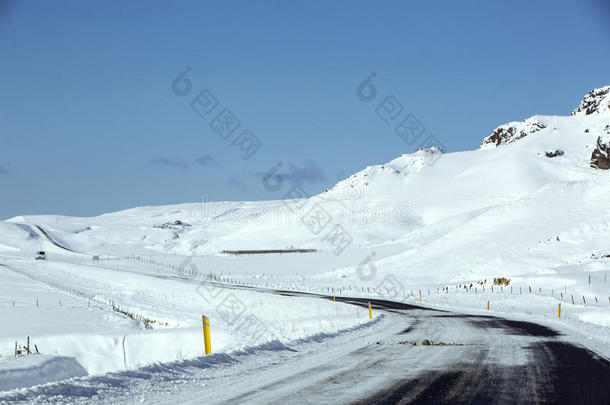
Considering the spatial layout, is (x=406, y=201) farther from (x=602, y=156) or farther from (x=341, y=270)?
(x=341, y=270)

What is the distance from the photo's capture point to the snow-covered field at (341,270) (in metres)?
23.6

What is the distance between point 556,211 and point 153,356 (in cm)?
6432

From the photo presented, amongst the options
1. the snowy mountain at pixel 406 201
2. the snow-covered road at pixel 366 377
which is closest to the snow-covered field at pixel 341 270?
the snowy mountain at pixel 406 201

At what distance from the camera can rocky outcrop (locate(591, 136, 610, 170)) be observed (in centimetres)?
12512

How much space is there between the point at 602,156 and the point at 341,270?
84.9 m

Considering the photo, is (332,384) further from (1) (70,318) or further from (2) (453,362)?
(1) (70,318)

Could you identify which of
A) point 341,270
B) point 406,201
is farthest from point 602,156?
point 341,270

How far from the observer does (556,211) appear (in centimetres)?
7306

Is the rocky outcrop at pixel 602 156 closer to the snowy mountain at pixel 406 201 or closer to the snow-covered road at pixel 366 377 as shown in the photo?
the snowy mountain at pixel 406 201

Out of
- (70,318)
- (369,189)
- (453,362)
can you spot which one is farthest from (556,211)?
(369,189)

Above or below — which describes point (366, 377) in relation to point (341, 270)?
above

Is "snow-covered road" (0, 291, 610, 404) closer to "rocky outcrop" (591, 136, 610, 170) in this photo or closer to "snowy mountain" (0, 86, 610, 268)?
"snowy mountain" (0, 86, 610, 268)

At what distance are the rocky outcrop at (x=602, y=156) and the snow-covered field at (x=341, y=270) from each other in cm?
100

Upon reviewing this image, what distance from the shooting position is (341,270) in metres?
73.1
